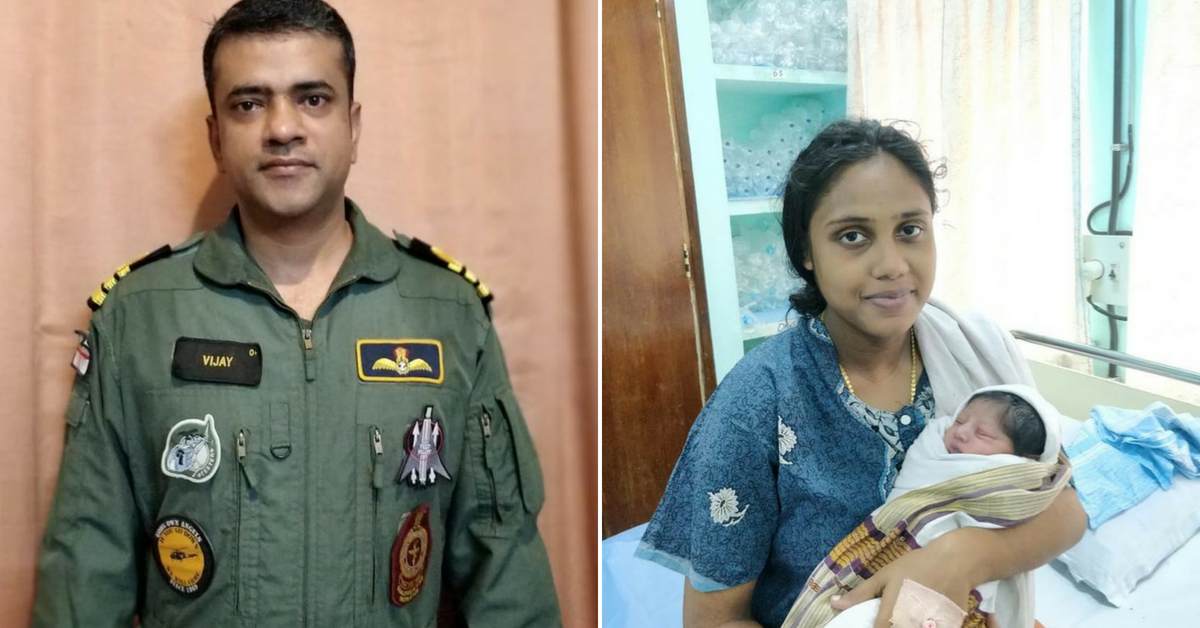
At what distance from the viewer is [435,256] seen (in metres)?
1.10

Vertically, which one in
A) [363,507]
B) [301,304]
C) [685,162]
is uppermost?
[685,162]

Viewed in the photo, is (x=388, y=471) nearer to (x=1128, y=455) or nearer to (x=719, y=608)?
(x=719, y=608)

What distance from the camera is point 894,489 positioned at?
82cm

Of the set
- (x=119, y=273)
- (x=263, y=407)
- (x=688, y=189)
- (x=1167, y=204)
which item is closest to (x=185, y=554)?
(x=263, y=407)

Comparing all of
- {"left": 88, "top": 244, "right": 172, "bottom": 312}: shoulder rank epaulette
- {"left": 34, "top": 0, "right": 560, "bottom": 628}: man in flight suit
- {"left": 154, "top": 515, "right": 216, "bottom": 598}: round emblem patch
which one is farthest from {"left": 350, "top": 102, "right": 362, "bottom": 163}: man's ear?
{"left": 154, "top": 515, "right": 216, "bottom": 598}: round emblem patch

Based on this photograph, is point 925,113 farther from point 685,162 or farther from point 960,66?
point 685,162

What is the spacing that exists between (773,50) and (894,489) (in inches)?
19.7

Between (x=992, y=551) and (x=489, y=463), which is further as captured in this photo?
(x=489, y=463)

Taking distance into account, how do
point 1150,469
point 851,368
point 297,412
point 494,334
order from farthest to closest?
point 494,334
point 297,412
point 851,368
point 1150,469

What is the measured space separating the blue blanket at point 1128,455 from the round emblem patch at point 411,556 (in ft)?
2.40

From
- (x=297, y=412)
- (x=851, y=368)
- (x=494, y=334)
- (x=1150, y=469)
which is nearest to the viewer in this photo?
(x=1150, y=469)

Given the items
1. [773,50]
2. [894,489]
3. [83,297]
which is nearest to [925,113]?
[773,50]

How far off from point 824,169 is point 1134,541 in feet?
1.50

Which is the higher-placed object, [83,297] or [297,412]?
[83,297]
